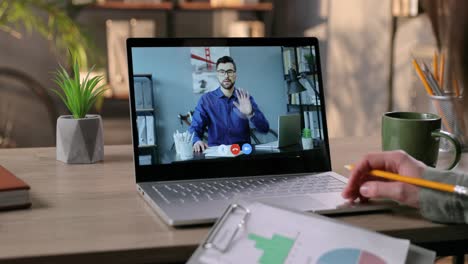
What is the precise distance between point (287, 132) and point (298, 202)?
0.23 m

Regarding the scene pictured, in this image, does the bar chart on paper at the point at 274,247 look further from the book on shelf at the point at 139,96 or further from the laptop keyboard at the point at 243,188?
the book on shelf at the point at 139,96

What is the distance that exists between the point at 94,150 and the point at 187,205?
40 centimetres

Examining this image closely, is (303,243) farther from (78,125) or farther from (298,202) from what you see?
(78,125)

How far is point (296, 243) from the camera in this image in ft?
2.49

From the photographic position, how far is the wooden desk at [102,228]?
76 cm

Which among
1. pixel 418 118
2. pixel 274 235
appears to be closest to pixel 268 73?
pixel 418 118

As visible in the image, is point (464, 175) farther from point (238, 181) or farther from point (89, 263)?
point (89, 263)

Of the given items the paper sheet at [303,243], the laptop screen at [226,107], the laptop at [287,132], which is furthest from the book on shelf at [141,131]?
the paper sheet at [303,243]

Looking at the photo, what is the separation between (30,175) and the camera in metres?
1.13

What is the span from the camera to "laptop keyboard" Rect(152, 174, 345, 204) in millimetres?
958

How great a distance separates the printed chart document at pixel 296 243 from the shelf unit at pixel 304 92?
0.37m

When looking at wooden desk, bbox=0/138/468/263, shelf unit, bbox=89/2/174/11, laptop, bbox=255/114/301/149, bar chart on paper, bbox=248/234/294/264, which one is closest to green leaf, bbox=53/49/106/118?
wooden desk, bbox=0/138/468/263

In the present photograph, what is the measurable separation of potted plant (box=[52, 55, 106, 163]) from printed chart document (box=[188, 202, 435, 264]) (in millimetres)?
509

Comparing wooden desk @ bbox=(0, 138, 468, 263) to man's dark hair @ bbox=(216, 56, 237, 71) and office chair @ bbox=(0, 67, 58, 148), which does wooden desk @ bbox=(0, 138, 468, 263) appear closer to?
man's dark hair @ bbox=(216, 56, 237, 71)
